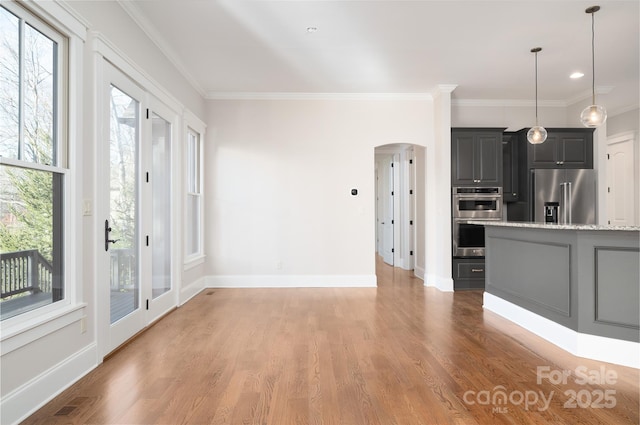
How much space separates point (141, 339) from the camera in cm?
339

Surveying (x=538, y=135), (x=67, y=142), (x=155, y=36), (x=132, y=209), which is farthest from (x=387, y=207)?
(x=67, y=142)

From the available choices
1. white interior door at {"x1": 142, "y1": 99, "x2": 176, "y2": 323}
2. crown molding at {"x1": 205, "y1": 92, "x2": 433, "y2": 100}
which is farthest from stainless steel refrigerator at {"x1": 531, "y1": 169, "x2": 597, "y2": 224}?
white interior door at {"x1": 142, "y1": 99, "x2": 176, "y2": 323}

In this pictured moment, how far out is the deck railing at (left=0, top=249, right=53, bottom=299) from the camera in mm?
2014

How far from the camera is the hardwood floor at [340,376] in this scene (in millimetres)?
2090

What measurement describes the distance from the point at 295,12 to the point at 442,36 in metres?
1.64

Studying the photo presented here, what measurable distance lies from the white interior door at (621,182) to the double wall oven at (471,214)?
9.27 ft

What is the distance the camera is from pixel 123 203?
3303 millimetres

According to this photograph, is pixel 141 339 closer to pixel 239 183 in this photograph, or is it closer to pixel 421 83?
pixel 239 183

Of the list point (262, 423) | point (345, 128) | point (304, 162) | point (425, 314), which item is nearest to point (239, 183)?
point (304, 162)

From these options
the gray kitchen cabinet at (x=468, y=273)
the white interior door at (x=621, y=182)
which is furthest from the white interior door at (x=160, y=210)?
the white interior door at (x=621, y=182)

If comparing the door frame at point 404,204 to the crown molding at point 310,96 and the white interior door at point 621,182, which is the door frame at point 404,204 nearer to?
the crown molding at point 310,96

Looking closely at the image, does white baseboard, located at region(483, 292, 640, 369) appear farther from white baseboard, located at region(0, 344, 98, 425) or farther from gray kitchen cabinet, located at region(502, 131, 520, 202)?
white baseboard, located at region(0, 344, 98, 425)

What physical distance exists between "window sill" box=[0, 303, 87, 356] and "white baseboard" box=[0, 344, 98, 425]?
242 millimetres

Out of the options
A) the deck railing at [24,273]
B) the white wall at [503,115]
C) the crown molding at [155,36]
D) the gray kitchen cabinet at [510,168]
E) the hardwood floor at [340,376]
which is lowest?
the hardwood floor at [340,376]
